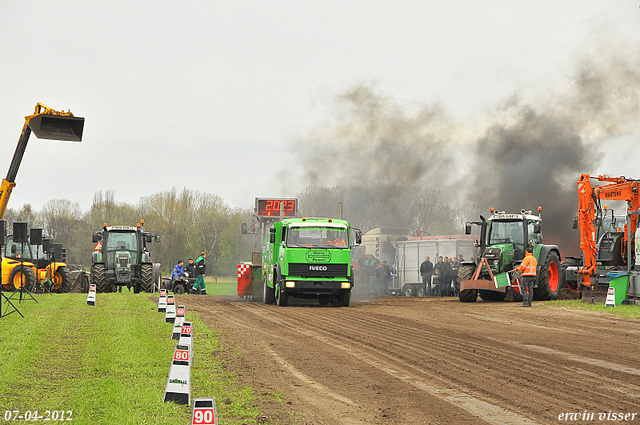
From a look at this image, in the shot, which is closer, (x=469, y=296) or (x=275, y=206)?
(x=469, y=296)

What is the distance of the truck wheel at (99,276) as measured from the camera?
27.0 m

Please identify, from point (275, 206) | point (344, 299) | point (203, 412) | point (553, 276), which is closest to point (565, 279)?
point (553, 276)

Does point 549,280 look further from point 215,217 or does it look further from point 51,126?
point 215,217

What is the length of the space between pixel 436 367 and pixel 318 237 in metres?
11.9

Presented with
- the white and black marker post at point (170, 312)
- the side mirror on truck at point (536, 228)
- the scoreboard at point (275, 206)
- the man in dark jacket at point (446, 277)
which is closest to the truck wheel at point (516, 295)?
the side mirror on truck at point (536, 228)

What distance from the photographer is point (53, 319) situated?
1535 centimetres

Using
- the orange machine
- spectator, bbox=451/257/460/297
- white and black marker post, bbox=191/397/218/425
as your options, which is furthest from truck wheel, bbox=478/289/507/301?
white and black marker post, bbox=191/397/218/425

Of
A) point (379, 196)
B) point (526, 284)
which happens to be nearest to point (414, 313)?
point (526, 284)

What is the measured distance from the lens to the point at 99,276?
27062 millimetres

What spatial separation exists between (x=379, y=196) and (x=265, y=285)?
21.9 m

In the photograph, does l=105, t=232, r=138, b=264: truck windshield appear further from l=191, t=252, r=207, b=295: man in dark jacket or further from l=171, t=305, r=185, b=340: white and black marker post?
l=171, t=305, r=185, b=340: white and black marker post

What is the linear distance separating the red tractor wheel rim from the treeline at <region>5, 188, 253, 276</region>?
38206 mm

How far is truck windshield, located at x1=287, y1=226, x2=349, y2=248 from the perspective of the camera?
818 inches

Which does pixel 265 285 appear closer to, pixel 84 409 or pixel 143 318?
pixel 143 318
